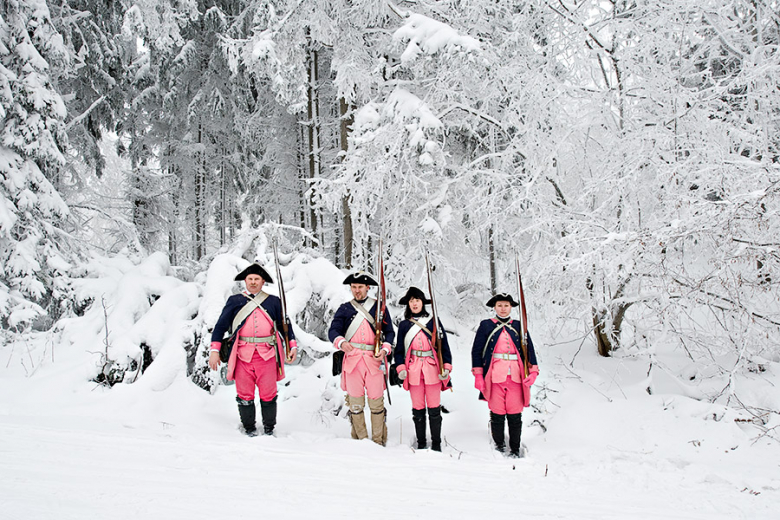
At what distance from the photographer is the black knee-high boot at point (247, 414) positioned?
15.0 feet

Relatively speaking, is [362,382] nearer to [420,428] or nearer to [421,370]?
[421,370]

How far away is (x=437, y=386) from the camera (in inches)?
186

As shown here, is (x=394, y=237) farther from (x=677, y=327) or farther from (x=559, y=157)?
(x=677, y=327)

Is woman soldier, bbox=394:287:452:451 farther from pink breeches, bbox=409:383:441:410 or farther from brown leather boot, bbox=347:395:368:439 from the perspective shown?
brown leather boot, bbox=347:395:368:439

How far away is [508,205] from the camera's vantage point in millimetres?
7117

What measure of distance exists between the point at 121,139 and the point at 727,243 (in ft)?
48.3

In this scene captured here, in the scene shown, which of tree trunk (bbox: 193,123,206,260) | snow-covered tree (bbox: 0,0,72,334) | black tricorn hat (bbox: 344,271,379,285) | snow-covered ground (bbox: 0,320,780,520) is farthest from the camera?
tree trunk (bbox: 193,123,206,260)

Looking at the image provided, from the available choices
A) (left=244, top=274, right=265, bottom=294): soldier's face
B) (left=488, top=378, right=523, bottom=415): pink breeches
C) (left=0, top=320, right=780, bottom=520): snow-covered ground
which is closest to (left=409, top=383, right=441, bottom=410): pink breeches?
(left=0, top=320, right=780, bottom=520): snow-covered ground

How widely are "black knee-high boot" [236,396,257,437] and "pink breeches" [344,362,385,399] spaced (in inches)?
39.8

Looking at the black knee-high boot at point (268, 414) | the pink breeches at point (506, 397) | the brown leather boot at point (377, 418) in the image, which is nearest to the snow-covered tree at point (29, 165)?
the black knee-high boot at point (268, 414)

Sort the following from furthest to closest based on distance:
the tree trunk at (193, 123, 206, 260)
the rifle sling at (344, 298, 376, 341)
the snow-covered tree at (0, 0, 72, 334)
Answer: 1. the tree trunk at (193, 123, 206, 260)
2. the snow-covered tree at (0, 0, 72, 334)
3. the rifle sling at (344, 298, 376, 341)

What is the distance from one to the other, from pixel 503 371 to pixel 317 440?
6.69 ft

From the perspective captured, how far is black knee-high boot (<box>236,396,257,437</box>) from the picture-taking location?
15.0 ft

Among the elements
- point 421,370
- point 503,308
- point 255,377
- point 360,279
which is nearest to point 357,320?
point 360,279
